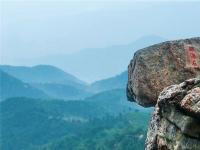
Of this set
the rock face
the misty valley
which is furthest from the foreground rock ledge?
the misty valley

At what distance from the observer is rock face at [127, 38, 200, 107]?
17.7 m

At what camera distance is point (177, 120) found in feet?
39.9

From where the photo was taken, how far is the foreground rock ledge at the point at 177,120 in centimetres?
1167

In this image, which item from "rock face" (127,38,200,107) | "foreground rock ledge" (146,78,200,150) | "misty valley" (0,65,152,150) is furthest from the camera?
"misty valley" (0,65,152,150)

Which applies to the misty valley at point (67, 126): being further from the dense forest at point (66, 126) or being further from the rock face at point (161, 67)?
the rock face at point (161, 67)

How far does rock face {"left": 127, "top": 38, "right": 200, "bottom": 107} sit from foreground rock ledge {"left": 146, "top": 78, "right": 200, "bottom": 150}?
165 inches

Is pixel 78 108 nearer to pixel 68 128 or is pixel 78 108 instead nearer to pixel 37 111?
pixel 37 111

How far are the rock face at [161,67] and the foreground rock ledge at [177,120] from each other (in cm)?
419

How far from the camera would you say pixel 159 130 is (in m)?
13.0

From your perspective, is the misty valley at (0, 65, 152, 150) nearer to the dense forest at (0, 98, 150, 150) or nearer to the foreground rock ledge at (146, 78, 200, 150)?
the dense forest at (0, 98, 150, 150)

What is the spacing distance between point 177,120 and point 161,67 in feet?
19.5

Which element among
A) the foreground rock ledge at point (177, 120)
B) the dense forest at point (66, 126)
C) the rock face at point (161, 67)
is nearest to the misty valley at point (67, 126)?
the dense forest at point (66, 126)

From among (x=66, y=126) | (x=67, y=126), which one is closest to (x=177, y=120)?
(x=66, y=126)

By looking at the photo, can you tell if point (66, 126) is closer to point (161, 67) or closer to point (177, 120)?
point (161, 67)
